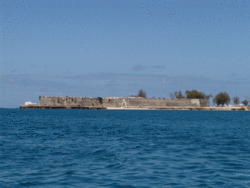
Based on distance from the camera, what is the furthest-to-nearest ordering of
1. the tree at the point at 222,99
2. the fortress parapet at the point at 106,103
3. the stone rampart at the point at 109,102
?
the tree at the point at 222,99 → the fortress parapet at the point at 106,103 → the stone rampart at the point at 109,102

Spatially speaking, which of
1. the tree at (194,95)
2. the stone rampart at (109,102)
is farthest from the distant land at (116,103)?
the tree at (194,95)

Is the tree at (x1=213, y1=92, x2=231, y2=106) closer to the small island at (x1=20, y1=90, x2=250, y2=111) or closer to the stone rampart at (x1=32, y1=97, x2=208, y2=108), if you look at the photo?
the small island at (x1=20, y1=90, x2=250, y2=111)

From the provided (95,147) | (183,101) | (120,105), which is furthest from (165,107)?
(95,147)

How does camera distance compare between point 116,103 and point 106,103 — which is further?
point 106,103

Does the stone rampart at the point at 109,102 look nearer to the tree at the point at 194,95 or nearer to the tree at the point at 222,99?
the tree at the point at 194,95

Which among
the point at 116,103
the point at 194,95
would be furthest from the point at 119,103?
the point at 194,95

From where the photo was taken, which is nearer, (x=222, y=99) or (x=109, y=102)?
(x=109, y=102)

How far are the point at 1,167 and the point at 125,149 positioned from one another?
6.16 m

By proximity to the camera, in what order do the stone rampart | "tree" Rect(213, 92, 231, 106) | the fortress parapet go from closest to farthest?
the stone rampart → the fortress parapet → "tree" Rect(213, 92, 231, 106)

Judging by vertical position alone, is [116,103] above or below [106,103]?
below

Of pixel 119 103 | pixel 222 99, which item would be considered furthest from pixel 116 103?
pixel 222 99

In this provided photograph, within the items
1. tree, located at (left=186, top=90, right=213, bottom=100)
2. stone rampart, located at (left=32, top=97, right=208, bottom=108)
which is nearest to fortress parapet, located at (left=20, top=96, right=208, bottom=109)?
stone rampart, located at (left=32, top=97, right=208, bottom=108)

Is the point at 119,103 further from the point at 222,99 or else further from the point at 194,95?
the point at 222,99

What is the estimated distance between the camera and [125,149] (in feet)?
51.5
